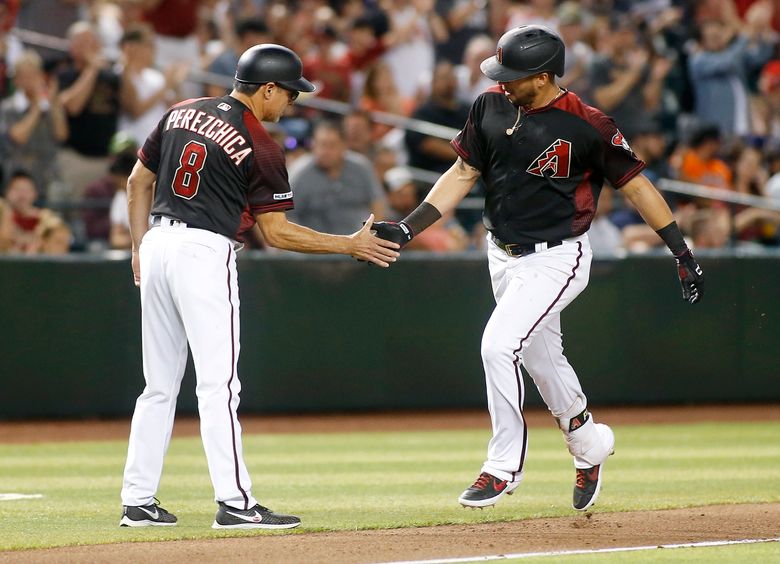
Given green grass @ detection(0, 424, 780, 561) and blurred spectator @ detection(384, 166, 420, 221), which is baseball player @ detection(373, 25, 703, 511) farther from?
blurred spectator @ detection(384, 166, 420, 221)

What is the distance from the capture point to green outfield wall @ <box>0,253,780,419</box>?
10695 millimetres

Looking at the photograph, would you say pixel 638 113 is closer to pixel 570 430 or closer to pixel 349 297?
pixel 349 297

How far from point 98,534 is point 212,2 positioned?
1013 cm

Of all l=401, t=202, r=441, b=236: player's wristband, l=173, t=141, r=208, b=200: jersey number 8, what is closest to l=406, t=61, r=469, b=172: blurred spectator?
l=401, t=202, r=441, b=236: player's wristband

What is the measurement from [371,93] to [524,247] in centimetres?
802

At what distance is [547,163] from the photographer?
5.95 m

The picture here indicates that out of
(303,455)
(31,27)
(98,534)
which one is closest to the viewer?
(98,534)

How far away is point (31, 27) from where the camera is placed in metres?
13.4

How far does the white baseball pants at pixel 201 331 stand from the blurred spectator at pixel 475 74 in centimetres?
893

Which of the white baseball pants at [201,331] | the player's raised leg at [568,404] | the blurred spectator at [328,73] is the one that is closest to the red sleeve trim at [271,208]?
the white baseball pants at [201,331]

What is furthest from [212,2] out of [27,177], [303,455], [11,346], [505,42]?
[505,42]

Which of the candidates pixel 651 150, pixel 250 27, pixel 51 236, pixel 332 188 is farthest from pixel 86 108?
pixel 651 150

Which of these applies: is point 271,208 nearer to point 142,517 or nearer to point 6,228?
point 142,517

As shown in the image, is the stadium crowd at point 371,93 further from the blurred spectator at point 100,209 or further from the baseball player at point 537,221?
the baseball player at point 537,221
